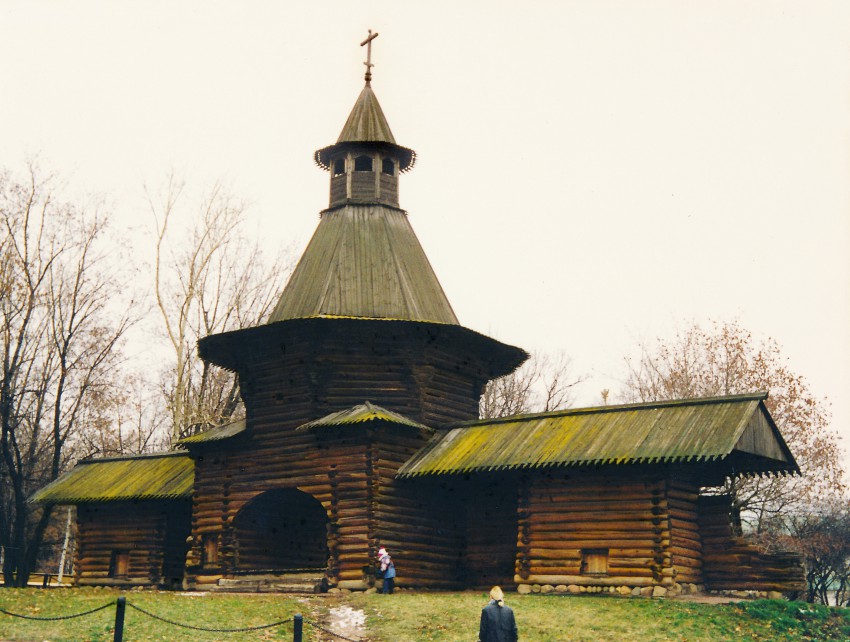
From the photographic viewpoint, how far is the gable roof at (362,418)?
26.1 metres

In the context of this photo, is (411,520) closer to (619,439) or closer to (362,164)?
(619,439)

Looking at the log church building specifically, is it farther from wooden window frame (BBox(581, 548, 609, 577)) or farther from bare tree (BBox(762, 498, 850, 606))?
bare tree (BBox(762, 498, 850, 606))

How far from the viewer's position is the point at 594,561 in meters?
24.0

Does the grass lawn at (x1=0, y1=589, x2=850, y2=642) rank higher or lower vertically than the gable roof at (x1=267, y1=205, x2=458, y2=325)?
lower

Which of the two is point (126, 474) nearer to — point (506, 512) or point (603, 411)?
point (506, 512)

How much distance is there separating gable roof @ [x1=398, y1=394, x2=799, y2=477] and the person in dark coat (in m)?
8.89

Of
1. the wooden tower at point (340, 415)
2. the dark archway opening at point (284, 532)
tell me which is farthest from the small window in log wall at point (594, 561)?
the dark archway opening at point (284, 532)

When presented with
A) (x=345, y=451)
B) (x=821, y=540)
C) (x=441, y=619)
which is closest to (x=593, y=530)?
(x=441, y=619)

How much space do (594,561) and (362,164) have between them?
14.6 m

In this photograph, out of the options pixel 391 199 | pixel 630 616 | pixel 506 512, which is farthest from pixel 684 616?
pixel 391 199

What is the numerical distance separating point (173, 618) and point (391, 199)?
16.2 m

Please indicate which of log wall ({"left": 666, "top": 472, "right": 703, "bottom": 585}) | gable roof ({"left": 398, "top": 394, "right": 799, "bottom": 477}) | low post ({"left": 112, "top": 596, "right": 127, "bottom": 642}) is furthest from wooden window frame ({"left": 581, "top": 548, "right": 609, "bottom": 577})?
low post ({"left": 112, "top": 596, "right": 127, "bottom": 642})

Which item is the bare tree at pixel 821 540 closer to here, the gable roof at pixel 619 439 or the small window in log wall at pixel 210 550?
the gable roof at pixel 619 439

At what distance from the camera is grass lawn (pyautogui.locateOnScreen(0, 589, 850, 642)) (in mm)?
18641
